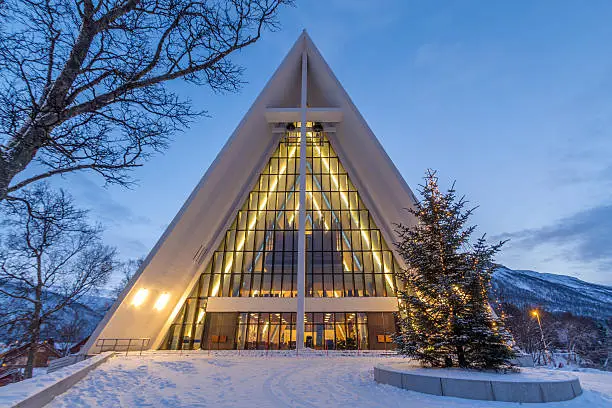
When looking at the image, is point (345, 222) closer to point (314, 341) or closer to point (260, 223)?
point (260, 223)

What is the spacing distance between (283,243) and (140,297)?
977 cm

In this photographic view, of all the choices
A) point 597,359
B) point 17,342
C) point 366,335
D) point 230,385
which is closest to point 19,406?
point 230,385

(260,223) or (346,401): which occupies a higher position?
(260,223)

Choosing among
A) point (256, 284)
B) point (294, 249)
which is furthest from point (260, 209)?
point (256, 284)

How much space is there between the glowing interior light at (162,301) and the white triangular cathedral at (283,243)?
8cm

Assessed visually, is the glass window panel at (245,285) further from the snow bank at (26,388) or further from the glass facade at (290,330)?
the snow bank at (26,388)

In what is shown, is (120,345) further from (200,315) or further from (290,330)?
(290,330)

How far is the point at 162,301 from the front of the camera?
617 inches

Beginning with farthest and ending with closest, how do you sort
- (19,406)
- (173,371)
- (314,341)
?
(314,341)
(173,371)
(19,406)

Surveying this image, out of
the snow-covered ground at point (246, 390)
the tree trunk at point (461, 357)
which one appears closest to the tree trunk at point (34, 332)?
the snow-covered ground at point (246, 390)

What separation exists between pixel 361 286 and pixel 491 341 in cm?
1300

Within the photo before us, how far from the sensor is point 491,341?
5988 millimetres

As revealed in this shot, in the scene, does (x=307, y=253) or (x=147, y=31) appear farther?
(x=307, y=253)

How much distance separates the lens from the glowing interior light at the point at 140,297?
513 inches
